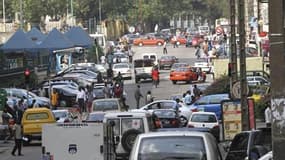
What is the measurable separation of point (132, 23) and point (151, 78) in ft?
313

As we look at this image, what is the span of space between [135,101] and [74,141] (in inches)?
1529

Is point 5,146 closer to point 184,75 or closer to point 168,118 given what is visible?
point 168,118

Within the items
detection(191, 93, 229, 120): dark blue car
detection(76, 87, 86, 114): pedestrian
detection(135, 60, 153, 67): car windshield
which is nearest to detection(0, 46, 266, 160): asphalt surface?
detection(135, 60, 153, 67): car windshield

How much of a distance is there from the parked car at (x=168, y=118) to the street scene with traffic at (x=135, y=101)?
0.05m

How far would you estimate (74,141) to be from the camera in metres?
22.5

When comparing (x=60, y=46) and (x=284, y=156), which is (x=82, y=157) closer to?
(x=284, y=156)

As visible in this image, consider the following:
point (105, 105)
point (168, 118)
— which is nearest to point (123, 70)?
point (105, 105)

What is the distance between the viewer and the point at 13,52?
71688 mm

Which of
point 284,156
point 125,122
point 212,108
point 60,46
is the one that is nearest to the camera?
point 284,156

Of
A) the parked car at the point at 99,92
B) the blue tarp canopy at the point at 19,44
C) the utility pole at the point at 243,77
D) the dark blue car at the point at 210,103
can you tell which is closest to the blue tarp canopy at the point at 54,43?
the blue tarp canopy at the point at 19,44

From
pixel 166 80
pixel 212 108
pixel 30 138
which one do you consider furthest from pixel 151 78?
pixel 30 138

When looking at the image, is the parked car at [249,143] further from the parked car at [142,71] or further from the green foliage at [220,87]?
the parked car at [142,71]

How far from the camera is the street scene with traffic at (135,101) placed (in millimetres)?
17234

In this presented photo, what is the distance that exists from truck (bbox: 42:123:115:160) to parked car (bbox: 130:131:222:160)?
7.82m
